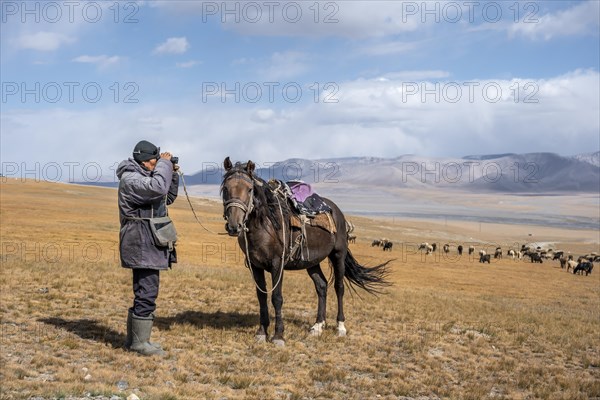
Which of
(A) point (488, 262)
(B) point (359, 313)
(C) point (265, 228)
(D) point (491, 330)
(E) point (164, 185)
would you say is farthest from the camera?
(A) point (488, 262)

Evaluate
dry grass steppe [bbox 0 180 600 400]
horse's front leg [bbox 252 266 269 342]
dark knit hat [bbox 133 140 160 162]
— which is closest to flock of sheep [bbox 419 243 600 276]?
dry grass steppe [bbox 0 180 600 400]

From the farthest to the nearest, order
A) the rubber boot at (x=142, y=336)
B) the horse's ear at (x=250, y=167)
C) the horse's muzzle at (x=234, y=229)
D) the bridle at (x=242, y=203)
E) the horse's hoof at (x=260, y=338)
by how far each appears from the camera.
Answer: the horse's hoof at (x=260, y=338) < the horse's ear at (x=250, y=167) < the bridle at (x=242, y=203) < the horse's muzzle at (x=234, y=229) < the rubber boot at (x=142, y=336)

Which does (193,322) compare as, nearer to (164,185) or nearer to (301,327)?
(301,327)

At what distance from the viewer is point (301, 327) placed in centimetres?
1211

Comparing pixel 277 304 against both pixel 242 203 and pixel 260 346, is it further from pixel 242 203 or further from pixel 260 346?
pixel 242 203

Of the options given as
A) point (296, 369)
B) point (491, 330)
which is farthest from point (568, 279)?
point (296, 369)

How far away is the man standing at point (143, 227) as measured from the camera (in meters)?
8.47

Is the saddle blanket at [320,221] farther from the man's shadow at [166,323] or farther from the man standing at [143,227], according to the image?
the man standing at [143,227]

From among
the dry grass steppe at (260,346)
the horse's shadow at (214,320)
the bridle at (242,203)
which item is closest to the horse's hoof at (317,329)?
the dry grass steppe at (260,346)

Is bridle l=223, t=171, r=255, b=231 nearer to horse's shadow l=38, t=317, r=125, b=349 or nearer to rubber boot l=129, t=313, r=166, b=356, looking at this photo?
rubber boot l=129, t=313, r=166, b=356

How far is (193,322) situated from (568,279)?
37389mm

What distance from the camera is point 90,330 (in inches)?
397

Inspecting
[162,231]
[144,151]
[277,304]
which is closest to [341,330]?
[277,304]

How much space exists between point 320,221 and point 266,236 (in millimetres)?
1781
